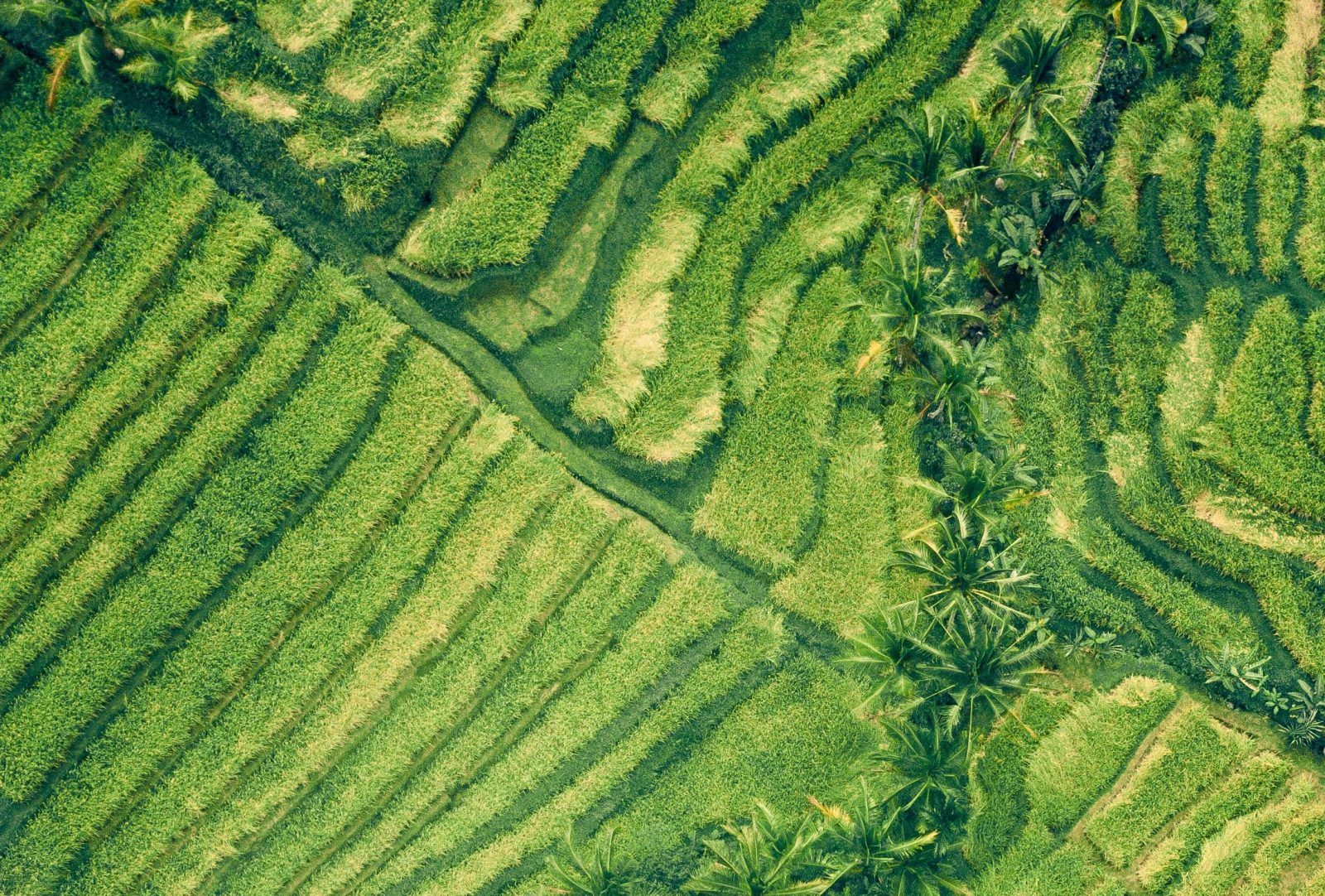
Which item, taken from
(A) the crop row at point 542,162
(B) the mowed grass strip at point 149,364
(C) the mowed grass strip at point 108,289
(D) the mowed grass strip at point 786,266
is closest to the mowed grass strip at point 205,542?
(B) the mowed grass strip at point 149,364

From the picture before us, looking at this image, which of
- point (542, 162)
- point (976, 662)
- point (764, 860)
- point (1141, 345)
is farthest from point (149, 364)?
point (1141, 345)

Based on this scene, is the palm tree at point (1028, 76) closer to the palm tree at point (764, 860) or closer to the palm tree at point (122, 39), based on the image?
the palm tree at point (764, 860)

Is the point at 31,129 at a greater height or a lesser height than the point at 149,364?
greater

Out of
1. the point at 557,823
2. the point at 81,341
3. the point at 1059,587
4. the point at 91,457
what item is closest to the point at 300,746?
the point at 557,823

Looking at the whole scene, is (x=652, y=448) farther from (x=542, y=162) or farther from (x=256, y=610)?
(x=256, y=610)

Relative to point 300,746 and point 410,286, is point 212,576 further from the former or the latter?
point 410,286

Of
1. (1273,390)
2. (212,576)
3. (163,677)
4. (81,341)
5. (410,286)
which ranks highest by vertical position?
Answer: (1273,390)
